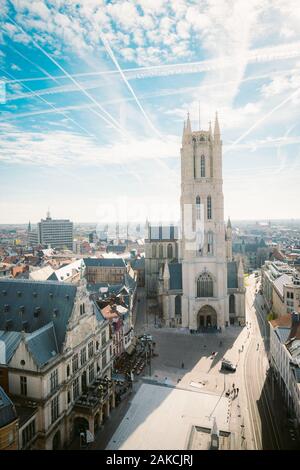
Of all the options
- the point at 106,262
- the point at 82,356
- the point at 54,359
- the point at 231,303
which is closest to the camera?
the point at 54,359

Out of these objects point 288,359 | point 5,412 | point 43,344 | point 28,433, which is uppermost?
point 43,344

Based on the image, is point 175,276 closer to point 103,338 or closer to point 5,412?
point 103,338

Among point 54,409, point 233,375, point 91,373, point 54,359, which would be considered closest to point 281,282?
point 233,375

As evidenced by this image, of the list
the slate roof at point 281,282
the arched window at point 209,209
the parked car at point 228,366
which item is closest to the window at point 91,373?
the parked car at point 228,366

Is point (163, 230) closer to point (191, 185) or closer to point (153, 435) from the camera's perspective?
point (191, 185)

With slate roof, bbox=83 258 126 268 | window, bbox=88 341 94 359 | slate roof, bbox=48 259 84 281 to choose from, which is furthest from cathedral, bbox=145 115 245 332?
slate roof, bbox=83 258 126 268

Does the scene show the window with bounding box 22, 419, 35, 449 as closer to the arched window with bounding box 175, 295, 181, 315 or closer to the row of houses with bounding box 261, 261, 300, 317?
the arched window with bounding box 175, 295, 181, 315

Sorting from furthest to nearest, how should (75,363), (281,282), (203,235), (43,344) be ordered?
(281,282), (203,235), (75,363), (43,344)
